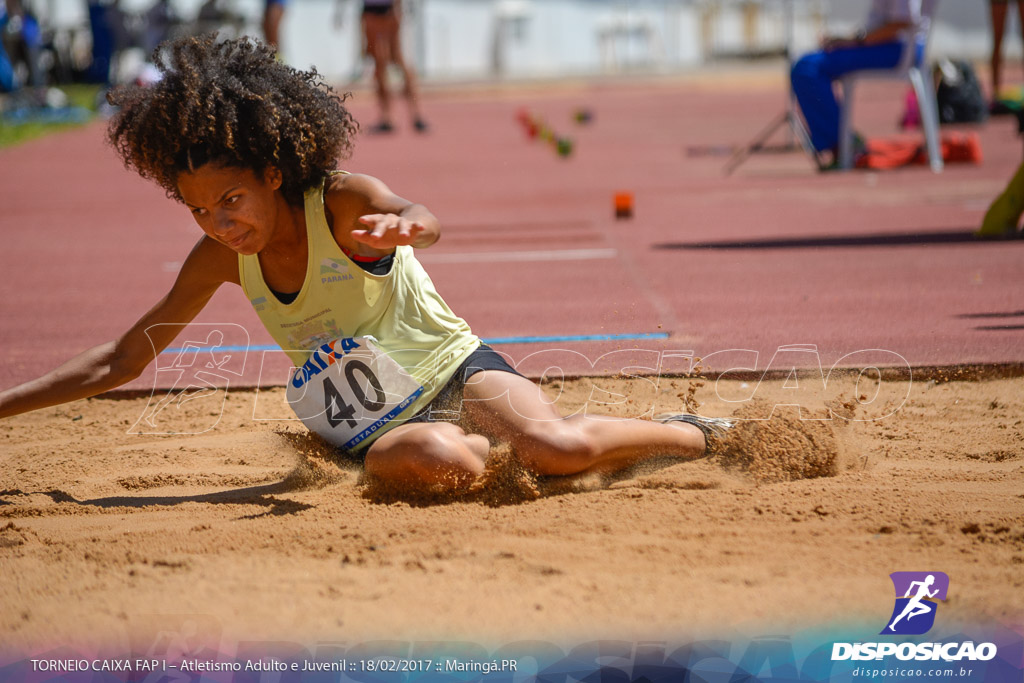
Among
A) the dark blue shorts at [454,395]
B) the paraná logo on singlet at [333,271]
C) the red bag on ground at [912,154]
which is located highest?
the paraná logo on singlet at [333,271]

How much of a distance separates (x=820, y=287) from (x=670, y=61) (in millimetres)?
27587

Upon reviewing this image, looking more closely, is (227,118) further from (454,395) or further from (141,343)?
(454,395)

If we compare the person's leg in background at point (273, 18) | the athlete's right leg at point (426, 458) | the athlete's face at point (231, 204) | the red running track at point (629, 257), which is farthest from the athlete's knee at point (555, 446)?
the person's leg in background at point (273, 18)

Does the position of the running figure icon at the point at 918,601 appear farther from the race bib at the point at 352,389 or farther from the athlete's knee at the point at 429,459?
the race bib at the point at 352,389

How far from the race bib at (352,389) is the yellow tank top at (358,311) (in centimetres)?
3

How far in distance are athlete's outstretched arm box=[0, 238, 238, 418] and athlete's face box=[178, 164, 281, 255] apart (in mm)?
254

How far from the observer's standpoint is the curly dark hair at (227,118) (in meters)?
2.77

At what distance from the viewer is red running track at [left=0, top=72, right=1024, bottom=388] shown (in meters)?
4.36

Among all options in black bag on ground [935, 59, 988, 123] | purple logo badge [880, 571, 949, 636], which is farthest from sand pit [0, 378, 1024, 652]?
black bag on ground [935, 59, 988, 123]

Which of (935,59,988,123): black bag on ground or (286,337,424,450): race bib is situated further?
(935,59,988,123): black bag on ground

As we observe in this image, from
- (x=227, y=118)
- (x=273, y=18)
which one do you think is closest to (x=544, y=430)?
(x=227, y=118)

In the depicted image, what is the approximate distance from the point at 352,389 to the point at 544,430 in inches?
20.7

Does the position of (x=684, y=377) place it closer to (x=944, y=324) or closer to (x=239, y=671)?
(x=944, y=324)

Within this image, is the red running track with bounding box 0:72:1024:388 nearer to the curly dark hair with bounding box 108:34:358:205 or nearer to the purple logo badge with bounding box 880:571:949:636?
the curly dark hair with bounding box 108:34:358:205
